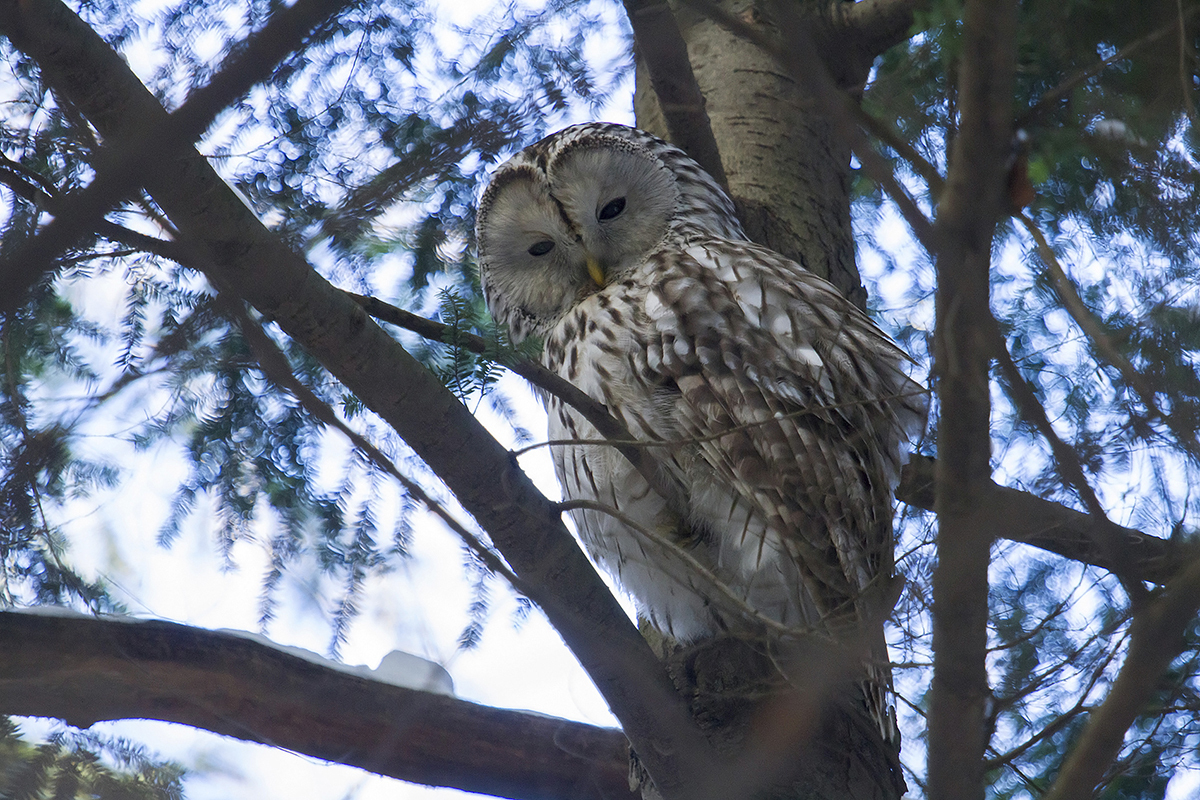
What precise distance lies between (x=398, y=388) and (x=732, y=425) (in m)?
0.89

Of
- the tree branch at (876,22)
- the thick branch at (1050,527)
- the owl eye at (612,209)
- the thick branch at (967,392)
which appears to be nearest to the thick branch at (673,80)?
the owl eye at (612,209)

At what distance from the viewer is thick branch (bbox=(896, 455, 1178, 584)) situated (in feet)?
3.68

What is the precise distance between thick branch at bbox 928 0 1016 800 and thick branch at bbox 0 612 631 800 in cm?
136

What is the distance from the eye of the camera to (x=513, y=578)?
4.57ft

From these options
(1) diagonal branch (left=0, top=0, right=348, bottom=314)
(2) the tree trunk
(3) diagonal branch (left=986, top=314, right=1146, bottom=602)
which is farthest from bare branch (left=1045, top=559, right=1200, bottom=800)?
(1) diagonal branch (left=0, top=0, right=348, bottom=314)

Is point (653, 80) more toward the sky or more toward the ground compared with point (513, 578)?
more toward the sky

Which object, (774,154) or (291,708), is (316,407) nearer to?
(291,708)

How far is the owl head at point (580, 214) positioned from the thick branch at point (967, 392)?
172 centimetres

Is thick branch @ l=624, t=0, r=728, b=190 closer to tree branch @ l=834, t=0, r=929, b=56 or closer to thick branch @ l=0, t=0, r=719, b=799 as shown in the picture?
tree branch @ l=834, t=0, r=929, b=56

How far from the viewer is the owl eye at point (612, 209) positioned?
114 inches

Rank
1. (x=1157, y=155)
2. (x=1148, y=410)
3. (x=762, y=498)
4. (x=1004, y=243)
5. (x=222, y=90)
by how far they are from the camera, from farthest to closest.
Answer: (x=1004, y=243), (x=762, y=498), (x=1157, y=155), (x=1148, y=410), (x=222, y=90)

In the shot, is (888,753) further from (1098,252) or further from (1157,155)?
(1157,155)

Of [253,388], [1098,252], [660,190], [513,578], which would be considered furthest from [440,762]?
[1098,252]

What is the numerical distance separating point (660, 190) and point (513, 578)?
1.78 meters
